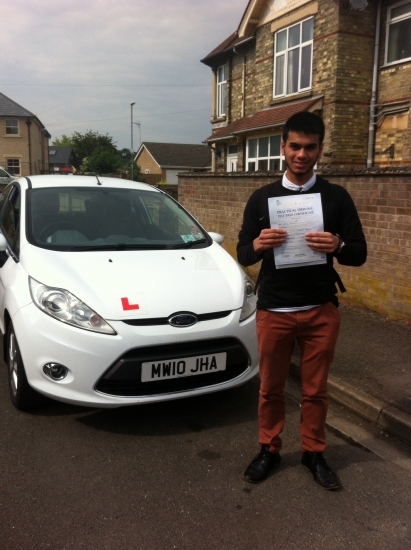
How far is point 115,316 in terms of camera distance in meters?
3.16

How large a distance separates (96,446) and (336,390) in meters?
1.91

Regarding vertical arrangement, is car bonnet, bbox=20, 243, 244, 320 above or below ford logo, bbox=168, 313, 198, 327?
above

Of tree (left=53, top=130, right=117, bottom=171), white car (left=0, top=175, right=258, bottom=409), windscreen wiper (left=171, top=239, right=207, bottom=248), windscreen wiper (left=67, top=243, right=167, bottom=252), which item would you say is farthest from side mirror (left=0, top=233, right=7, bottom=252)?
tree (left=53, top=130, right=117, bottom=171)

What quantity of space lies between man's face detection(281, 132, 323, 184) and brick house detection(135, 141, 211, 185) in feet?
170

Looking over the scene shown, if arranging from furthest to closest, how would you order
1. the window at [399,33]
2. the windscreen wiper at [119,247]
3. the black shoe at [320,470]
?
the window at [399,33] → the windscreen wiper at [119,247] → the black shoe at [320,470]

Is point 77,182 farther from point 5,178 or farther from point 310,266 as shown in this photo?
point 5,178

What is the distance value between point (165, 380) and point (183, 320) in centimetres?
40

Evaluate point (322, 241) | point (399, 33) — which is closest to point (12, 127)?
point (399, 33)

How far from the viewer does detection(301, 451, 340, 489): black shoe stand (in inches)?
109

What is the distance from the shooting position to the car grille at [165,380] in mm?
3105

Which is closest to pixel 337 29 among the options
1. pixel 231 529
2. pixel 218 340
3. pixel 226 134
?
pixel 226 134

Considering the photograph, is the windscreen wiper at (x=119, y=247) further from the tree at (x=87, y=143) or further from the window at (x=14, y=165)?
the tree at (x=87, y=143)

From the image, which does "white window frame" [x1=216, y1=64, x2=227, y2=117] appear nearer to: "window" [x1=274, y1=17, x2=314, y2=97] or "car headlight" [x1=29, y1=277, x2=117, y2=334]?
"window" [x1=274, y1=17, x2=314, y2=97]

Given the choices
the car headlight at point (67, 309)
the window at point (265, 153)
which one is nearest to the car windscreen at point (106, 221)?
the car headlight at point (67, 309)
